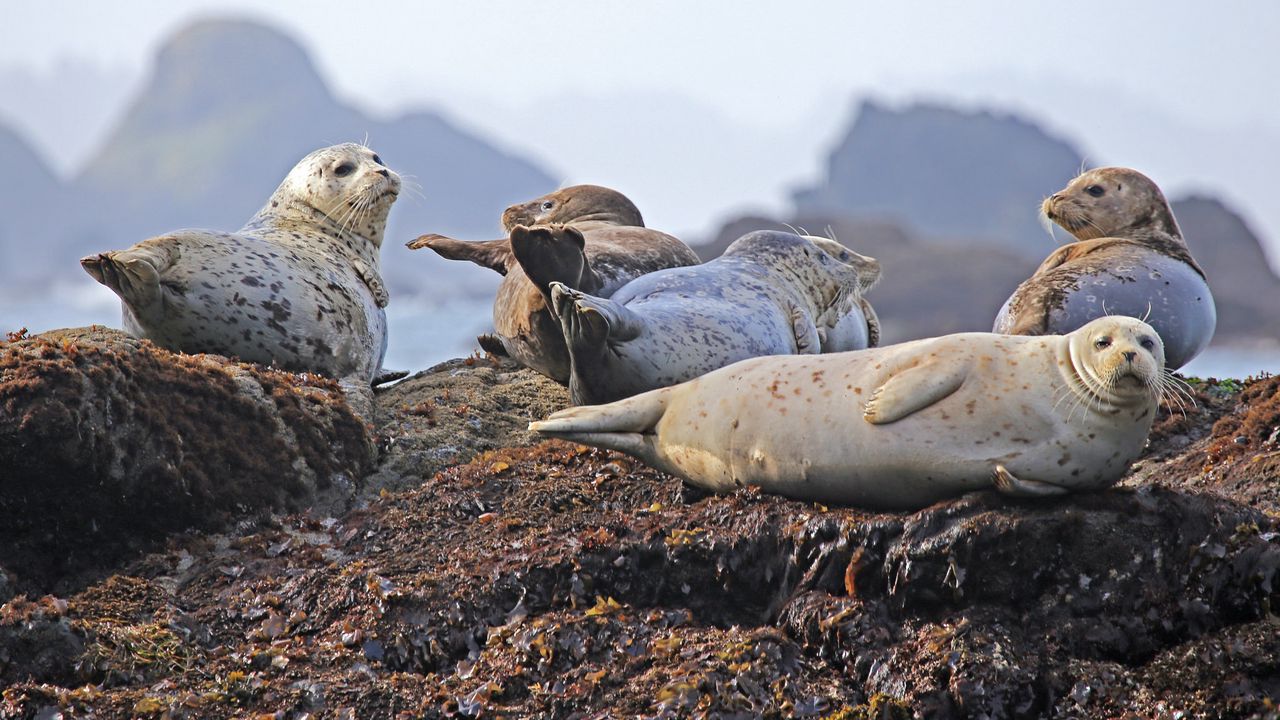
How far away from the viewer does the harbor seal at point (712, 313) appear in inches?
238

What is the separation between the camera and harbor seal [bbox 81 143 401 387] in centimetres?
704

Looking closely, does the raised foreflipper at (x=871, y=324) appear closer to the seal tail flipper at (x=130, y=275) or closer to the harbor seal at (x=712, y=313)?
the harbor seal at (x=712, y=313)

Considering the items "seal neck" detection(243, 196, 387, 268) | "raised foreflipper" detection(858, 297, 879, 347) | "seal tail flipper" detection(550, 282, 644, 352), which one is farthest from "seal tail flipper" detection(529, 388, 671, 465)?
"raised foreflipper" detection(858, 297, 879, 347)

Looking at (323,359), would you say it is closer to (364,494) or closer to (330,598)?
(364,494)

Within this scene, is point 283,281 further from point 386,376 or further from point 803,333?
point 803,333

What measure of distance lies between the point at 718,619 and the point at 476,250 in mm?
4400

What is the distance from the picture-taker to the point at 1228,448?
5465 millimetres

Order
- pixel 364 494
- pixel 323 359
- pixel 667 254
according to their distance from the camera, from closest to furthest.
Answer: pixel 364 494, pixel 323 359, pixel 667 254

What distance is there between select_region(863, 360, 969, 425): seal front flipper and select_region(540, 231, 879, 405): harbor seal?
155cm

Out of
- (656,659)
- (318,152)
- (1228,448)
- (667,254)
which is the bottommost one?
(656,659)

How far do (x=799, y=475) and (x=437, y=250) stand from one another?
4351 millimetres

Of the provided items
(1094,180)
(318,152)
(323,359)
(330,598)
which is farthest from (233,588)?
(1094,180)

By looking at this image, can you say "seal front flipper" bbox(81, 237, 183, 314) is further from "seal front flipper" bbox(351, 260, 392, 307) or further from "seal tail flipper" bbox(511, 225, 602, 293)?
"seal tail flipper" bbox(511, 225, 602, 293)

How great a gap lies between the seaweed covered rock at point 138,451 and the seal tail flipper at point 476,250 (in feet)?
7.69
